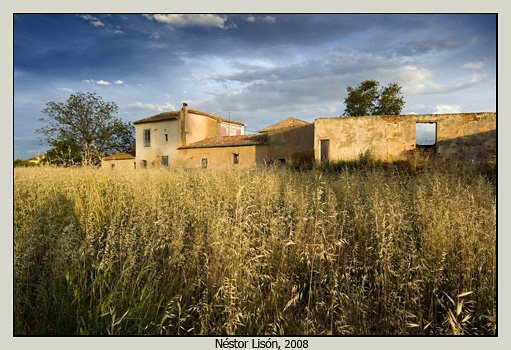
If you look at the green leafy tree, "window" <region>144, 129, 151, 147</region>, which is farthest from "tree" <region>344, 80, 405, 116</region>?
"window" <region>144, 129, 151, 147</region>

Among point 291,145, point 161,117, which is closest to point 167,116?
point 161,117

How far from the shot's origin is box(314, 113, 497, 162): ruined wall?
12562 millimetres

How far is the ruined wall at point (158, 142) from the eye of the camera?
23734mm

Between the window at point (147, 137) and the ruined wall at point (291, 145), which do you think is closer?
the ruined wall at point (291, 145)

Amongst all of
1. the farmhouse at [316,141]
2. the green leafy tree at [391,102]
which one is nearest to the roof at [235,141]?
the farmhouse at [316,141]

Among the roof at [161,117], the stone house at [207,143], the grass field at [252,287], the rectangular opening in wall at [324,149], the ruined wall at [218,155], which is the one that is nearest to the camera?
the grass field at [252,287]

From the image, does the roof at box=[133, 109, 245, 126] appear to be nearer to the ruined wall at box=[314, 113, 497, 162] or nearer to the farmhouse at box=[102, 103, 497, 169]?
the farmhouse at box=[102, 103, 497, 169]

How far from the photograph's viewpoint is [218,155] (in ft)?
66.0

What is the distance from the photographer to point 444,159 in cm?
1289

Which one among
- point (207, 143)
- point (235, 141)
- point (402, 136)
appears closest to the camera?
point (402, 136)

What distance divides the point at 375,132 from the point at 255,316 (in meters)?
13.9

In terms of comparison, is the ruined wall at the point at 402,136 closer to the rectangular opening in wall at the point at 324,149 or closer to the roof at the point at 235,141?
the rectangular opening in wall at the point at 324,149

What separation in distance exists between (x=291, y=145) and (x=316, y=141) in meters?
2.76

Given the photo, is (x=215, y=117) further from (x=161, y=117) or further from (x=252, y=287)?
(x=252, y=287)
